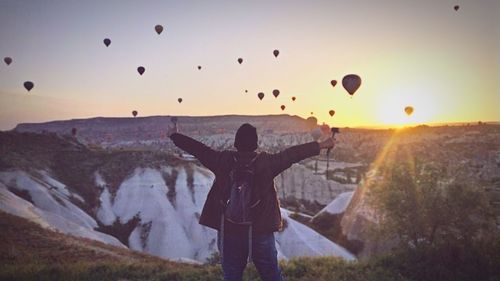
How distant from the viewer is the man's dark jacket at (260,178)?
5.32 m

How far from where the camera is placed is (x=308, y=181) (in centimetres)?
7862

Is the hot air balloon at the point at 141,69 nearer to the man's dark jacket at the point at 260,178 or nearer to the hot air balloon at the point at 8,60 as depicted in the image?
the hot air balloon at the point at 8,60

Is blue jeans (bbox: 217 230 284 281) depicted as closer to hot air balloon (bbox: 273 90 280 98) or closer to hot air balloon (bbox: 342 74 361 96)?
hot air balloon (bbox: 342 74 361 96)

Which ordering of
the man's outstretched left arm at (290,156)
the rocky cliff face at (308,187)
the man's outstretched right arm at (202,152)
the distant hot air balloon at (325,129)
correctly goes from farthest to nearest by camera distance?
the rocky cliff face at (308,187) < the distant hot air balloon at (325,129) < the man's outstretched right arm at (202,152) < the man's outstretched left arm at (290,156)

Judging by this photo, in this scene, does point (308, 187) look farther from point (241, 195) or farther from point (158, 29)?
point (241, 195)

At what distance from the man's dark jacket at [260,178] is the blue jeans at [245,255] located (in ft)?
0.52

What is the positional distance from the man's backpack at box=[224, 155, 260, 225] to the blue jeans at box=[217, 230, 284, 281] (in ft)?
0.83

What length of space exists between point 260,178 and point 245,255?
1002mm

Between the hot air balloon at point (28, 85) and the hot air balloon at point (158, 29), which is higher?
the hot air balloon at point (158, 29)

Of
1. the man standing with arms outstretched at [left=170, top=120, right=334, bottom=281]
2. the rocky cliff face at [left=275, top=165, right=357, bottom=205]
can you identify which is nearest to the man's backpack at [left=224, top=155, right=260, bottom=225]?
the man standing with arms outstretched at [left=170, top=120, right=334, bottom=281]

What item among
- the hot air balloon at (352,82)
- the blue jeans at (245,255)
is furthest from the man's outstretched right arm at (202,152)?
the hot air balloon at (352,82)

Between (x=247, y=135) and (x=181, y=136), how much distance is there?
103 cm

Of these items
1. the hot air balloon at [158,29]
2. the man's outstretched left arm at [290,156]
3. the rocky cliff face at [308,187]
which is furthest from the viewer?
the rocky cliff face at [308,187]

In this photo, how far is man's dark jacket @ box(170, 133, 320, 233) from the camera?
5316mm
